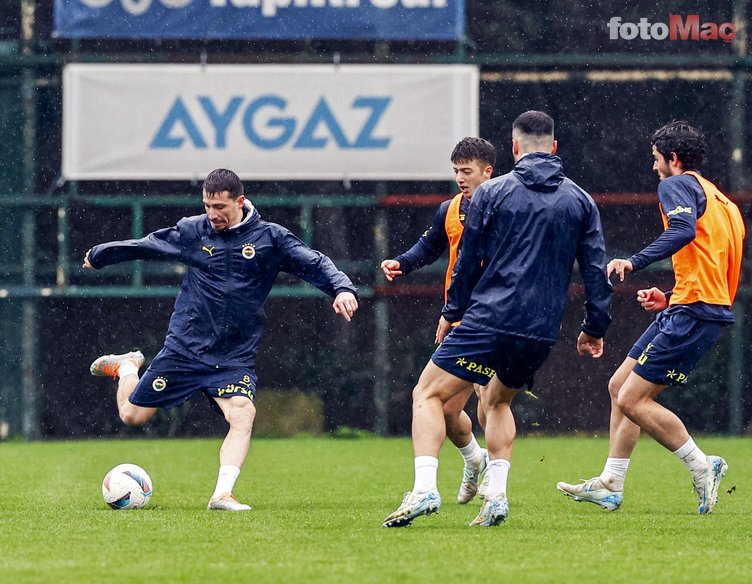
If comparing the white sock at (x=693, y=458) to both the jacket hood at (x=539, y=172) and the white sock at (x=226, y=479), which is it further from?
the white sock at (x=226, y=479)

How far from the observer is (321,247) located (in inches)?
573

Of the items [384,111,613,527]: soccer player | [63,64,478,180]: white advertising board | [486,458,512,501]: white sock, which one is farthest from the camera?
[63,64,478,180]: white advertising board

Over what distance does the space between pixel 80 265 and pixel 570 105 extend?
474cm

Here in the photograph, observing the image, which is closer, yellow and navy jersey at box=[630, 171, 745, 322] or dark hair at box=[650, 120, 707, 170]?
yellow and navy jersey at box=[630, 171, 745, 322]

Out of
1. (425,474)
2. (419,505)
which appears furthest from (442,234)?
(419,505)

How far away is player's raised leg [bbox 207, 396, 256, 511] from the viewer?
799 cm

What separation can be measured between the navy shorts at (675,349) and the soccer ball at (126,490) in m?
2.65

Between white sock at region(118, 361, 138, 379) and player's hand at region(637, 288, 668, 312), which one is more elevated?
player's hand at region(637, 288, 668, 312)

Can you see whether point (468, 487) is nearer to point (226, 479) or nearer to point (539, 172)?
point (226, 479)

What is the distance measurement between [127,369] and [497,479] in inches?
118

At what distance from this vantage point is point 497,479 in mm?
7125

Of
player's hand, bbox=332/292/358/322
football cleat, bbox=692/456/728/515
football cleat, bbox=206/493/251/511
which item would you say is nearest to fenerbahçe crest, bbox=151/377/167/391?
football cleat, bbox=206/493/251/511

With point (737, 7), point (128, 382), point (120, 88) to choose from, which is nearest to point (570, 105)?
point (737, 7)

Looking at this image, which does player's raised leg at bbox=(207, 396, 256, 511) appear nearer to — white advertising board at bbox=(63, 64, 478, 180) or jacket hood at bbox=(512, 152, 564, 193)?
jacket hood at bbox=(512, 152, 564, 193)
